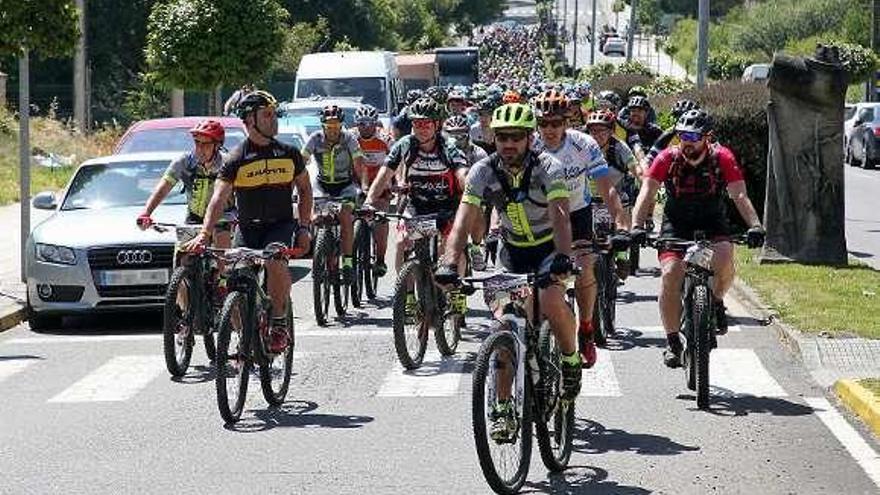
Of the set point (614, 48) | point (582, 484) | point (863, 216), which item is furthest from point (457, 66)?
point (614, 48)

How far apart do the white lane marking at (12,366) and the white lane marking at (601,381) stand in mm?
4131

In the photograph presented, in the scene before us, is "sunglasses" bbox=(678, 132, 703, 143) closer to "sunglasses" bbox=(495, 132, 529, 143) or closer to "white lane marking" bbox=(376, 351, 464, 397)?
"white lane marking" bbox=(376, 351, 464, 397)

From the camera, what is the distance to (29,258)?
16531mm

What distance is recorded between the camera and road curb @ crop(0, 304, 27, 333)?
55.6 feet

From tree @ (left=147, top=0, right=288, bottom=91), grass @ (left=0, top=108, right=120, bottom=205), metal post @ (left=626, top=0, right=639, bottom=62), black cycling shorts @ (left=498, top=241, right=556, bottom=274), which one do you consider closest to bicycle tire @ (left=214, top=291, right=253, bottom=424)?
black cycling shorts @ (left=498, top=241, right=556, bottom=274)

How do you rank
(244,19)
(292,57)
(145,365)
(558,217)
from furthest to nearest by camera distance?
(292,57), (244,19), (145,365), (558,217)

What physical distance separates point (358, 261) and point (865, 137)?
29.3 m

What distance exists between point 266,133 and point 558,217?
10.2 ft

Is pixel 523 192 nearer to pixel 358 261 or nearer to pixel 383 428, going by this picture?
pixel 383 428

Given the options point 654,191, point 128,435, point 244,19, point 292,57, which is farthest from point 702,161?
point 292,57

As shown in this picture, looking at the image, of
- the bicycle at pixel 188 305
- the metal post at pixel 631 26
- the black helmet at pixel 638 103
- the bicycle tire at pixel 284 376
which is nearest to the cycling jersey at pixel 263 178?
the bicycle at pixel 188 305

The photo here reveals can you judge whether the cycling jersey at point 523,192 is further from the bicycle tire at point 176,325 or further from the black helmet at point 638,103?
the black helmet at point 638,103

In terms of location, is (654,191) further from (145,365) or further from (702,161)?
(145,365)

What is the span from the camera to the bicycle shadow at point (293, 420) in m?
11.3
